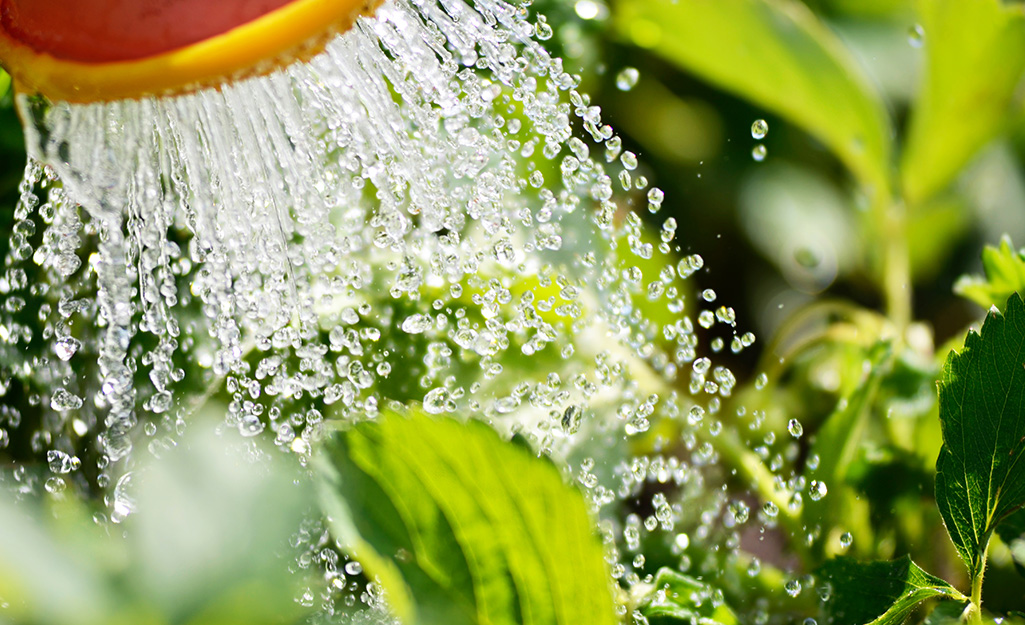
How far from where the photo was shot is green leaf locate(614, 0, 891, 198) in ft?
2.22

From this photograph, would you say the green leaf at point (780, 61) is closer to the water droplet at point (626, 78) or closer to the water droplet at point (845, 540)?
the water droplet at point (626, 78)

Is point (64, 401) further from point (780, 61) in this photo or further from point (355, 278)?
point (780, 61)

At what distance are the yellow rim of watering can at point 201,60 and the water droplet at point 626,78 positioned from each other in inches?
16.2

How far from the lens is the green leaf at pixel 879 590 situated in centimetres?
38

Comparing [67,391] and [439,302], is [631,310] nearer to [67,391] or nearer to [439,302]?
[439,302]

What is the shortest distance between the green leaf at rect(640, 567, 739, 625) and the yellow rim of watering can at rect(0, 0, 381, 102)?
289 millimetres

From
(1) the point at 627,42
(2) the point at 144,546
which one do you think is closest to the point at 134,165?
(2) the point at 144,546

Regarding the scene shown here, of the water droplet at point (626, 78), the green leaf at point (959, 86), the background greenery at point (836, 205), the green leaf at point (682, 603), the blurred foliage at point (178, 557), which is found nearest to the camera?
the blurred foliage at point (178, 557)

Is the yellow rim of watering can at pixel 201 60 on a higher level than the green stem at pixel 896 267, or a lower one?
higher

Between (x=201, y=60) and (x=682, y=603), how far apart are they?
1.03 feet

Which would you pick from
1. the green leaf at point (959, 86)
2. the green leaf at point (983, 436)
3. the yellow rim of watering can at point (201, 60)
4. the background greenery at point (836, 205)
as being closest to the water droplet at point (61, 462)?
the background greenery at point (836, 205)

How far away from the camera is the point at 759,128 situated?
0.80 meters

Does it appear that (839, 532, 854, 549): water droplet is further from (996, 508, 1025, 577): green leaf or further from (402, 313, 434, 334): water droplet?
(402, 313, 434, 334): water droplet

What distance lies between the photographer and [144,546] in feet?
1.09
